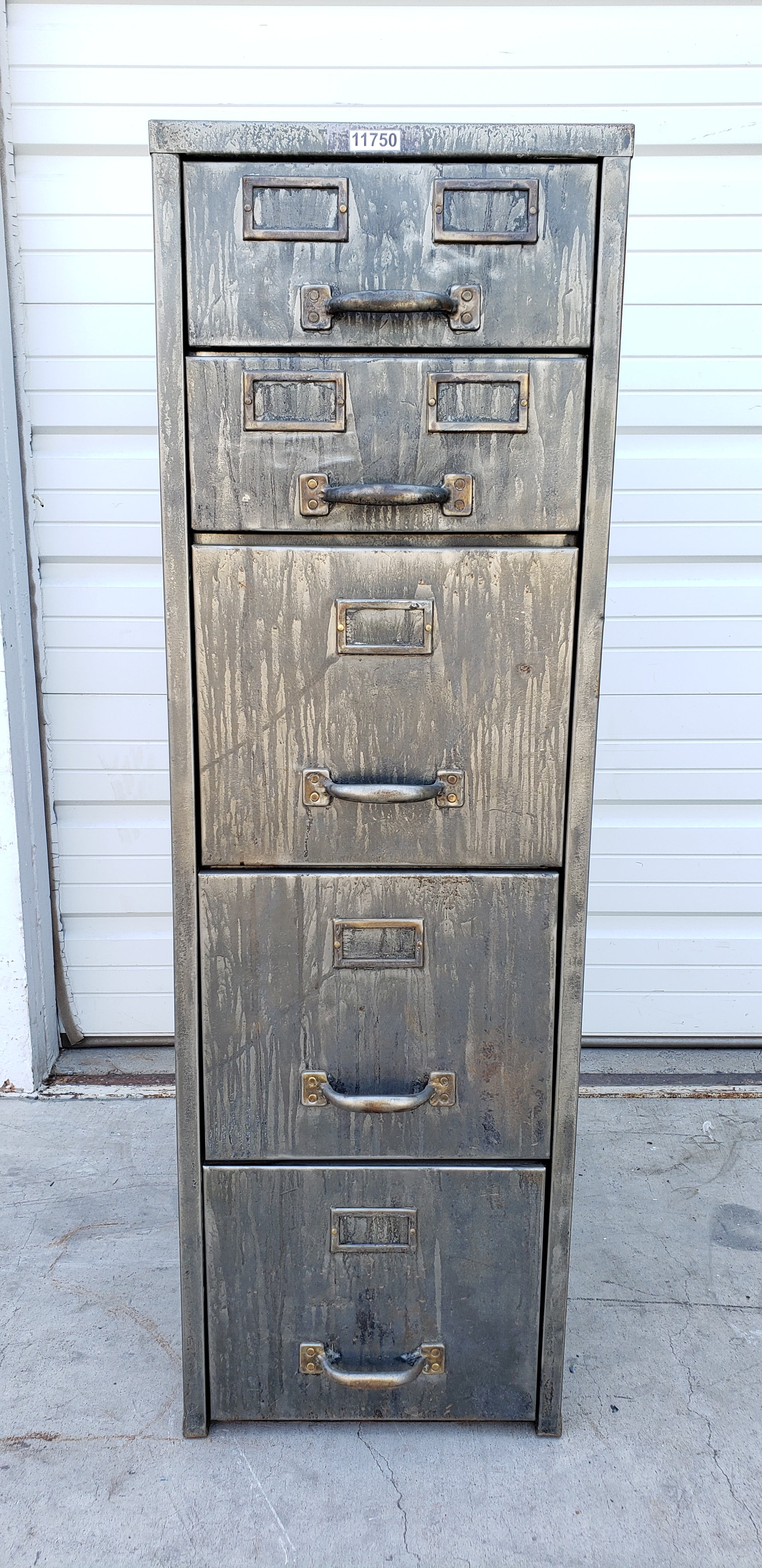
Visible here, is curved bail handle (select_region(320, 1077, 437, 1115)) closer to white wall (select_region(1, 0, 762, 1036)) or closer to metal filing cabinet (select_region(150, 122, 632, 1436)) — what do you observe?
metal filing cabinet (select_region(150, 122, 632, 1436))

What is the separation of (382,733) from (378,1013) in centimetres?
42

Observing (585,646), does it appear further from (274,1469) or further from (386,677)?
(274,1469)

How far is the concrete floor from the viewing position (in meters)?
1.47

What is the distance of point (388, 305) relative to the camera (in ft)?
4.29

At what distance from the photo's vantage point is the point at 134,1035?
2834mm

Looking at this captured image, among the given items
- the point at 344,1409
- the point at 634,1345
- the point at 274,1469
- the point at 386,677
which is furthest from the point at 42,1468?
the point at 386,677

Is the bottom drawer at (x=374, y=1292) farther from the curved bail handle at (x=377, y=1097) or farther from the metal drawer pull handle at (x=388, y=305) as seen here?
the metal drawer pull handle at (x=388, y=305)

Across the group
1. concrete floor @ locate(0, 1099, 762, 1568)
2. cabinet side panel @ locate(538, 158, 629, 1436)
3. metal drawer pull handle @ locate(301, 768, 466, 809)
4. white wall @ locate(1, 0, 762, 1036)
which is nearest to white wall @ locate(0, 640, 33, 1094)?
white wall @ locate(1, 0, 762, 1036)

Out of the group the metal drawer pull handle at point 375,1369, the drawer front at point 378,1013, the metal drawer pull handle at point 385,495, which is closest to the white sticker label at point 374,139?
the metal drawer pull handle at point 385,495

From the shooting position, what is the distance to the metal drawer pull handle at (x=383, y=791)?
143 centimetres

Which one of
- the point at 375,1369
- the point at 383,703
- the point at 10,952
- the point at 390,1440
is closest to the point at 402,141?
the point at 383,703

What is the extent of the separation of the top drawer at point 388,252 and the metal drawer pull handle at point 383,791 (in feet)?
1.86

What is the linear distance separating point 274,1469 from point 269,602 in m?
1.31

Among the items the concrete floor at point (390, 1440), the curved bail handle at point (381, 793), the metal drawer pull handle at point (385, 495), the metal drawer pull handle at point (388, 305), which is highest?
the metal drawer pull handle at point (388, 305)
